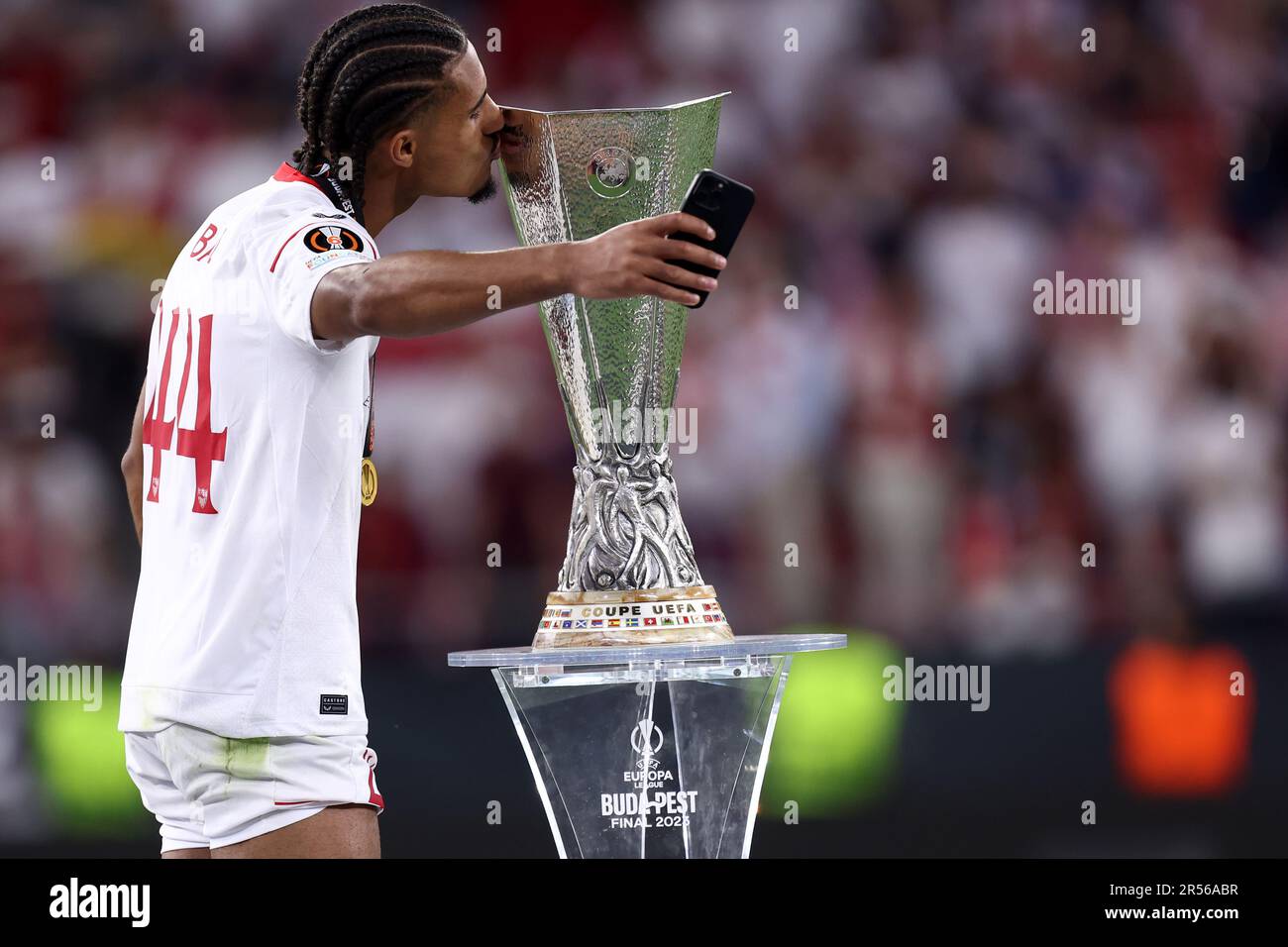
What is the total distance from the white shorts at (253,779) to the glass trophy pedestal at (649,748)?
0.39 meters

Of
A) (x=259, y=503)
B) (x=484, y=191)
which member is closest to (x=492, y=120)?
(x=484, y=191)

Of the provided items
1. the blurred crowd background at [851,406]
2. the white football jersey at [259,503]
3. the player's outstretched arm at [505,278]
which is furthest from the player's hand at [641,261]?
the blurred crowd background at [851,406]

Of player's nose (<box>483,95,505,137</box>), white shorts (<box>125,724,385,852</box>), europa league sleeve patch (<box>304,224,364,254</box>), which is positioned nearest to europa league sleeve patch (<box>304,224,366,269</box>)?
europa league sleeve patch (<box>304,224,364,254</box>)

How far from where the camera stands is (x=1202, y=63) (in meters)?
4.77

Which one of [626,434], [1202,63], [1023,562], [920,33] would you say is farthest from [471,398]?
[1202,63]

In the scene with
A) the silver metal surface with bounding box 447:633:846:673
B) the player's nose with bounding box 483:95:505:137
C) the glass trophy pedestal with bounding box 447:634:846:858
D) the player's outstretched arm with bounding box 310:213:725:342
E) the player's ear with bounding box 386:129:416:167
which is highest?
the player's nose with bounding box 483:95:505:137

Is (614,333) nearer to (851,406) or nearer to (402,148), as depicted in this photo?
(402,148)

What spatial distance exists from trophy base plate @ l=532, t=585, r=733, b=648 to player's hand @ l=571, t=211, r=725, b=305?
609mm

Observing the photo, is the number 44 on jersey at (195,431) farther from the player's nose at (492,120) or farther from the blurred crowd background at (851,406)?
the blurred crowd background at (851,406)

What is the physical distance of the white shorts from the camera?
156 centimetres

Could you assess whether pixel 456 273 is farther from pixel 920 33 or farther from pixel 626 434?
pixel 920 33

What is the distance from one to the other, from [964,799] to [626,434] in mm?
1579

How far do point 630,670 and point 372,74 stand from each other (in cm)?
80

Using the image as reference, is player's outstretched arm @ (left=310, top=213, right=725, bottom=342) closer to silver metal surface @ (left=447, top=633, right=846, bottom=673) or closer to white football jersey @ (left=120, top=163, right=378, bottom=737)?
white football jersey @ (left=120, top=163, right=378, bottom=737)
